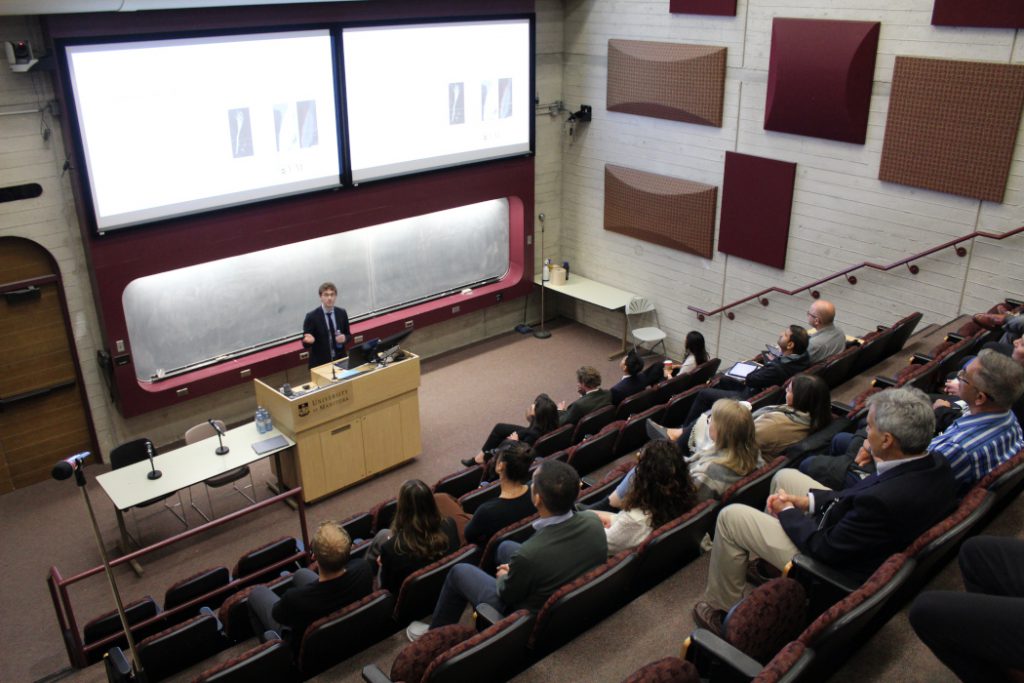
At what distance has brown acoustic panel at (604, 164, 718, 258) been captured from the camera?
943 cm

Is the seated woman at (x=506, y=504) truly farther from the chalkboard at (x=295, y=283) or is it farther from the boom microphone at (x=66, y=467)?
the chalkboard at (x=295, y=283)

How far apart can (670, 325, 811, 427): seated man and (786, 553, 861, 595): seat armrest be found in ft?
9.57

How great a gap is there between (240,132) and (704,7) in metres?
4.90

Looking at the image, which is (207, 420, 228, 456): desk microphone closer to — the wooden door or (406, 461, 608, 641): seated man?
the wooden door

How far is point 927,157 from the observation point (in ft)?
24.3

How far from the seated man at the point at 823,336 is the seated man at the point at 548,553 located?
Answer: 3.64 metres

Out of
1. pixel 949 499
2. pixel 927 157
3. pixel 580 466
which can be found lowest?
pixel 580 466

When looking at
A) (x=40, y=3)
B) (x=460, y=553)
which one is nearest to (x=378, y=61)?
(x=40, y=3)

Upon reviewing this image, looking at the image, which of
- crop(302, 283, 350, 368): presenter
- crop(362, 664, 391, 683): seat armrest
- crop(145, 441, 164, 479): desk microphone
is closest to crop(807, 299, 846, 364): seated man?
crop(302, 283, 350, 368): presenter

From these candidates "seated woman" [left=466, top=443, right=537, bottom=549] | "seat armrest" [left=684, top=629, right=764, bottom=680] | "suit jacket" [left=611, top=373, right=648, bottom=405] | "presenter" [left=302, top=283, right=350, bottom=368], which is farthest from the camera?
"presenter" [left=302, top=283, right=350, bottom=368]

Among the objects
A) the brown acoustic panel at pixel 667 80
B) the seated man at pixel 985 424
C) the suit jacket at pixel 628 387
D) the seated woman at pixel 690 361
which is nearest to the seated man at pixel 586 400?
the suit jacket at pixel 628 387

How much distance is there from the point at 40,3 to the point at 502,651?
522 centimetres

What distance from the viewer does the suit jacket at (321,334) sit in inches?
315

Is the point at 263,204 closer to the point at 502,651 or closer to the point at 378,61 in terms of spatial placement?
the point at 378,61
